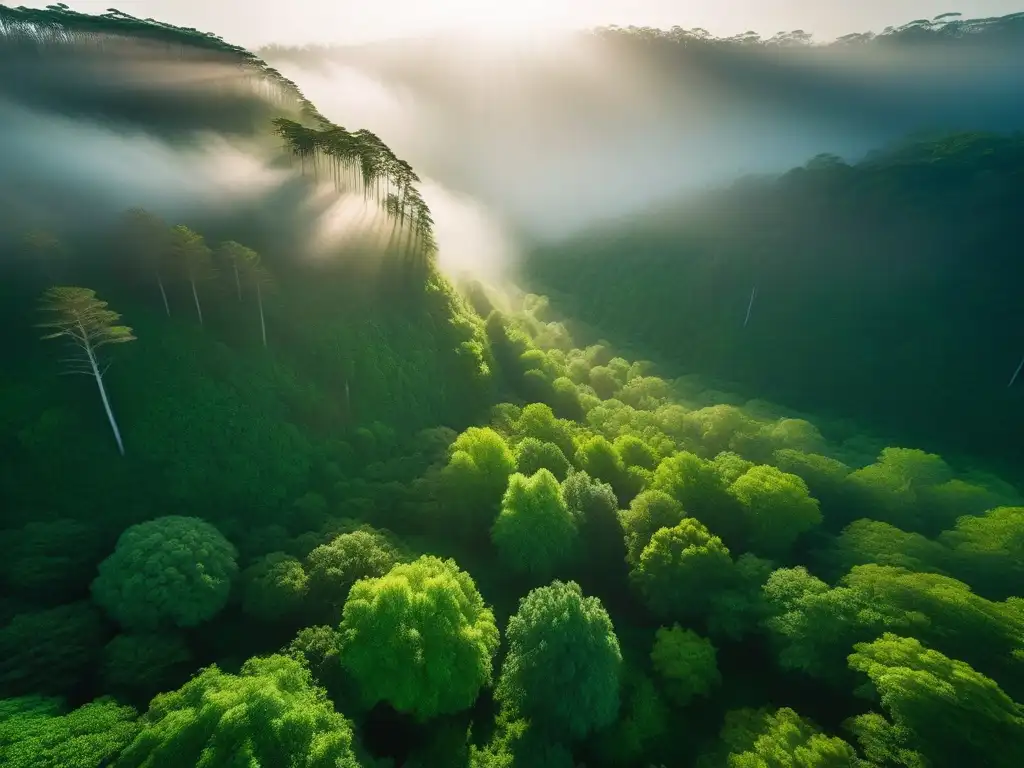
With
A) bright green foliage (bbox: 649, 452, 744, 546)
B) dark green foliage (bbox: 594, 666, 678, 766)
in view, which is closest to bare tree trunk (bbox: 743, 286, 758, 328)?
bright green foliage (bbox: 649, 452, 744, 546)

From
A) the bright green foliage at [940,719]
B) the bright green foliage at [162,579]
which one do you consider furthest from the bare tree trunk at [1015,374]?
the bright green foliage at [162,579]

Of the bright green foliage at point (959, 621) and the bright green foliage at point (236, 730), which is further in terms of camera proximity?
the bright green foliage at point (959, 621)

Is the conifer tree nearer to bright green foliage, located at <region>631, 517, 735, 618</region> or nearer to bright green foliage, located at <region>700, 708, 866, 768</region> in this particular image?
bright green foliage, located at <region>631, 517, 735, 618</region>

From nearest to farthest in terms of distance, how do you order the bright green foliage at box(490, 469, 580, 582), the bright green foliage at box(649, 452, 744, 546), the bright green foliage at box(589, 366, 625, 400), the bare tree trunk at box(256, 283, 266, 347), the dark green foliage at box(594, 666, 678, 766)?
the dark green foliage at box(594, 666, 678, 766) < the bright green foliage at box(490, 469, 580, 582) < the bright green foliage at box(649, 452, 744, 546) < the bare tree trunk at box(256, 283, 266, 347) < the bright green foliage at box(589, 366, 625, 400)

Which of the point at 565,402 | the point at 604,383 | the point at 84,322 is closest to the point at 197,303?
the point at 84,322

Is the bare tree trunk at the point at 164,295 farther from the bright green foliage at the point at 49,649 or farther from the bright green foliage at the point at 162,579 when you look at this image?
the bright green foliage at the point at 49,649

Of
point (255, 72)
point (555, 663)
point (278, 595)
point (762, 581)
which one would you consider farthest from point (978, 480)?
point (255, 72)

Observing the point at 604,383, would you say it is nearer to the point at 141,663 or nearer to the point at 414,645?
the point at 414,645
